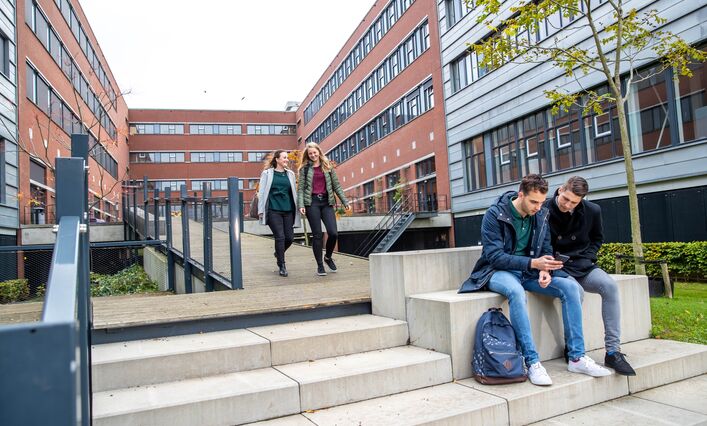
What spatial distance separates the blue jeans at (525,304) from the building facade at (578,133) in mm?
9286

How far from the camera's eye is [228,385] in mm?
3443

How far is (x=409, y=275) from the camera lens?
4.69 meters

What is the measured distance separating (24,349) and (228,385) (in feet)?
8.03

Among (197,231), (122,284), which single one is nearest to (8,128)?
(122,284)

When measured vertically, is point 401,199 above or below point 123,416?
above

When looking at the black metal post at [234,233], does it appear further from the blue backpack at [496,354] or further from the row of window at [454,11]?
the row of window at [454,11]

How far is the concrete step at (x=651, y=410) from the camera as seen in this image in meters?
3.61

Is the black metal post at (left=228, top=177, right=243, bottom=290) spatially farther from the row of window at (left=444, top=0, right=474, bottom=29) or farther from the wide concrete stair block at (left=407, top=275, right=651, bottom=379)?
the row of window at (left=444, top=0, right=474, bottom=29)

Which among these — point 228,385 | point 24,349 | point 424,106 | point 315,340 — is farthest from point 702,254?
point 424,106

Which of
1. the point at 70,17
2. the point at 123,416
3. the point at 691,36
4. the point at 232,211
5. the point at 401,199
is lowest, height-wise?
the point at 123,416

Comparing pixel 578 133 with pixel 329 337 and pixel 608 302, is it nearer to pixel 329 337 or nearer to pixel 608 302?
pixel 608 302

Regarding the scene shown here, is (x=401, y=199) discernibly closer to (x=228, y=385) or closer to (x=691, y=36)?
(x=691, y=36)

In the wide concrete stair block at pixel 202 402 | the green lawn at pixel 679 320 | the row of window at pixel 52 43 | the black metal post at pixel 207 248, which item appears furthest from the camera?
the row of window at pixel 52 43

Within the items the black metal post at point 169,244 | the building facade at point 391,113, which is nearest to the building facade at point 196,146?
the building facade at point 391,113
